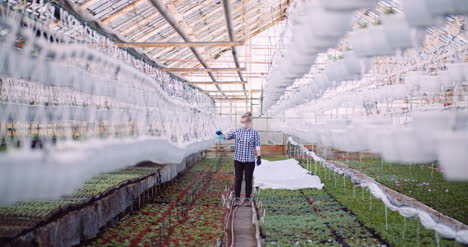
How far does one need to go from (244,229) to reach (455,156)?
4.10 m

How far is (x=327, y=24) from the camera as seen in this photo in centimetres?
273

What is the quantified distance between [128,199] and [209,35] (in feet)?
31.1

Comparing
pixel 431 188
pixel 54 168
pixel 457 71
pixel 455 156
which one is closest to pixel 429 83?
pixel 457 71

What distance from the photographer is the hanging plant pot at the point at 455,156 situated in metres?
2.24

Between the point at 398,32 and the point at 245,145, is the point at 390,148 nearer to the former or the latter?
the point at 398,32

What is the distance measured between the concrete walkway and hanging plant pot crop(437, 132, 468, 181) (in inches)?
131

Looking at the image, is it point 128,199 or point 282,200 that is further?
point 282,200

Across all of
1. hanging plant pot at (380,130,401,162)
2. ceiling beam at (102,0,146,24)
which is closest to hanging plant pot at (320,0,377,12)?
hanging plant pot at (380,130,401,162)

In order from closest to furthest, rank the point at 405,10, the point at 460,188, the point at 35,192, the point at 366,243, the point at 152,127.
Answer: the point at 405,10
the point at 35,192
the point at 366,243
the point at 152,127
the point at 460,188

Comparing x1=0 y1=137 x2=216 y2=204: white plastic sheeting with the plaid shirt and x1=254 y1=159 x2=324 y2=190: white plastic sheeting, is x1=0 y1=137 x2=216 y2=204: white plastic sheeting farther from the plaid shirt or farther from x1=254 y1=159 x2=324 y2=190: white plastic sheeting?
x1=254 y1=159 x2=324 y2=190: white plastic sheeting

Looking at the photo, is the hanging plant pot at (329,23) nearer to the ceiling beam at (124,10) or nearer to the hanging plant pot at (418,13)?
the hanging plant pot at (418,13)

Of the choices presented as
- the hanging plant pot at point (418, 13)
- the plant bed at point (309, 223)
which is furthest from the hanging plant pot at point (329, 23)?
the plant bed at point (309, 223)

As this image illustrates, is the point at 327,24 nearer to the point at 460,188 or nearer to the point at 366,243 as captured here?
the point at 366,243

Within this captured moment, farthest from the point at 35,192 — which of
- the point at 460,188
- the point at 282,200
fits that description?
the point at 460,188
